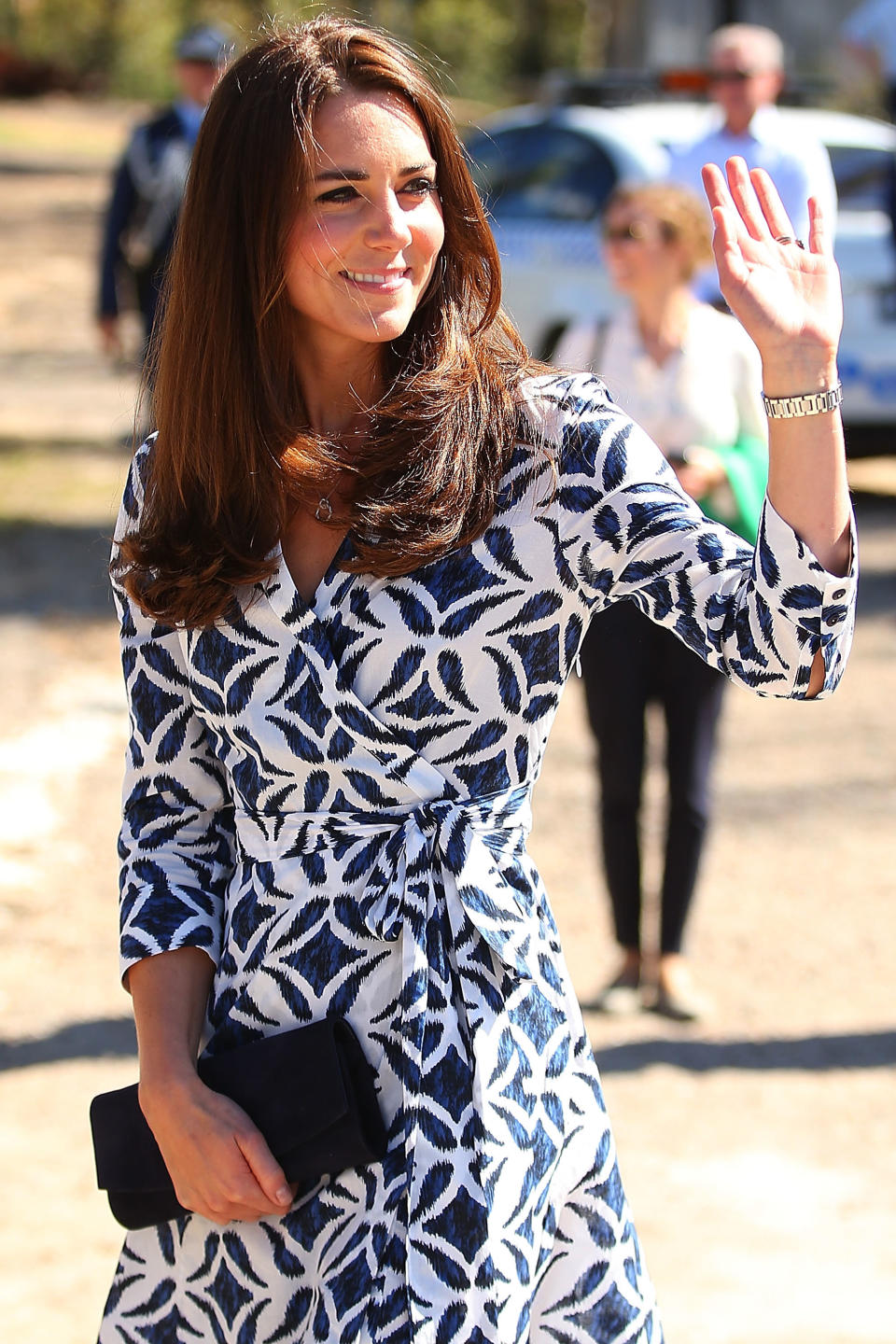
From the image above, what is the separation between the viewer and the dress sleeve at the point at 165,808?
1952mm

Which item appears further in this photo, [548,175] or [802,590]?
[548,175]

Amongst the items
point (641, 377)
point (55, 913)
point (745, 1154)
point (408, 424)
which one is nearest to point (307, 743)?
point (408, 424)

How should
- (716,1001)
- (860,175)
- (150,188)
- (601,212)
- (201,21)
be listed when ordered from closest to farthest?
(716,1001)
(150,188)
(601,212)
(860,175)
(201,21)

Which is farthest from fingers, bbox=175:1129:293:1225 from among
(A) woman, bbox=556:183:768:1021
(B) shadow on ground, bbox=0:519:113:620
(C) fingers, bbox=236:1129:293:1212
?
(B) shadow on ground, bbox=0:519:113:620

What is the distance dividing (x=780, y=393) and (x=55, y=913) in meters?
3.92

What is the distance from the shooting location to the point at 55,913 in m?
5.16

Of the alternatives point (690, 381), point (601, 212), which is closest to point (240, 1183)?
point (690, 381)

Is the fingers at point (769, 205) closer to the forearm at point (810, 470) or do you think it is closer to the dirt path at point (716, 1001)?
the forearm at point (810, 470)

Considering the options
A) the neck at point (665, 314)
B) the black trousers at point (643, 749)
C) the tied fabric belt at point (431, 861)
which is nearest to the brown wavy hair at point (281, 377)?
the tied fabric belt at point (431, 861)

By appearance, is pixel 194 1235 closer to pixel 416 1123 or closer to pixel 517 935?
pixel 416 1123

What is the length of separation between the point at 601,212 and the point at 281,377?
23.1 ft

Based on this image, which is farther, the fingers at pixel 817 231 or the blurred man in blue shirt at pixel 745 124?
the blurred man in blue shirt at pixel 745 124

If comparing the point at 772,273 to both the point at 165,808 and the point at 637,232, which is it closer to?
the point at 165,808

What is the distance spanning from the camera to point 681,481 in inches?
168
